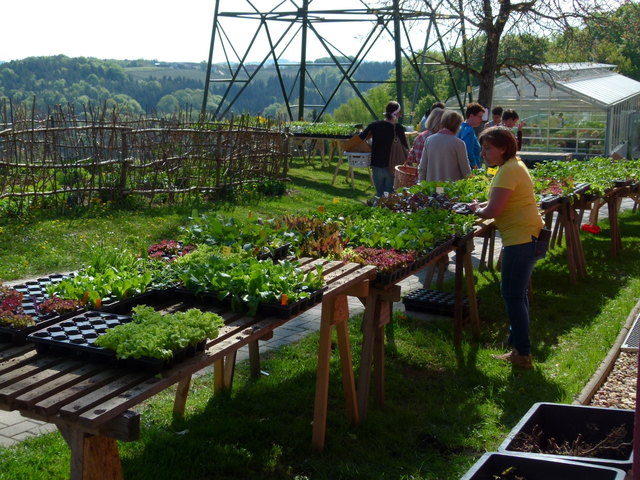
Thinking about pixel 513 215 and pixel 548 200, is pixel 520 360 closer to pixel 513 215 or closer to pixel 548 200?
pixel 513 215

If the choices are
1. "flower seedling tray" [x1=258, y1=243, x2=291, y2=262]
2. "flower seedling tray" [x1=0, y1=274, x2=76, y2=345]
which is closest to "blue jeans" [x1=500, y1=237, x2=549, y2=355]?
"flower seedling tray" [x1=258, y1=243, x2=291, y2=262]

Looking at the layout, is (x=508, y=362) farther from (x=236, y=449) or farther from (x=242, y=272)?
(x=242, y=272)

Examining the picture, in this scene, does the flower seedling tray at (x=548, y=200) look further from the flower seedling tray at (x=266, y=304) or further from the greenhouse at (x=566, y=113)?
the greenhouse at (x=566, y=113)

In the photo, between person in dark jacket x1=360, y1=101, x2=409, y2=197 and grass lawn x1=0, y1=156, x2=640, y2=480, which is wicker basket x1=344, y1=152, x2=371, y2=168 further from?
grass lawn x1=0, y1=156, x2=640, y2=480

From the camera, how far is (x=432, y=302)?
7.40 metres

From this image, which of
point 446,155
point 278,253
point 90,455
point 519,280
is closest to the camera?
point 90,455

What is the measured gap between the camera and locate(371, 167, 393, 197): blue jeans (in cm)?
1088

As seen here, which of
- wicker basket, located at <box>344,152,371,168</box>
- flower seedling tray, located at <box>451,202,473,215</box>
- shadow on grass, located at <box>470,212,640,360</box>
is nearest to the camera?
flower seedling tray, located at <box>451,202,473,215</box>

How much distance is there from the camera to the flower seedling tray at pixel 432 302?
730cm

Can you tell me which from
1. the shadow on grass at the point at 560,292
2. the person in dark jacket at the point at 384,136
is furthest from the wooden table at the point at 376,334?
the person in dark jacket at the point at 384,136

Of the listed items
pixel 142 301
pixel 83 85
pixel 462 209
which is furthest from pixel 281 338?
pixel 83 85

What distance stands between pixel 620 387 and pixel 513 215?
4.81 feet

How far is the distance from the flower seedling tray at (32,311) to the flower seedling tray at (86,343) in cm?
6

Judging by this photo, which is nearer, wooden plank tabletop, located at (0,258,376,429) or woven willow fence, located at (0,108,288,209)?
wooden plank tabletop, located at (0,258,376,429)
